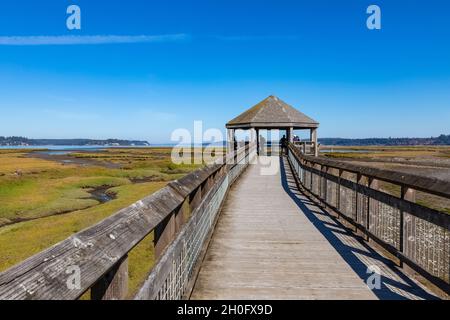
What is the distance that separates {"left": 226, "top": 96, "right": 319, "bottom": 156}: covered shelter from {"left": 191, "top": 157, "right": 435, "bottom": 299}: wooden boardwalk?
17271 millimetres

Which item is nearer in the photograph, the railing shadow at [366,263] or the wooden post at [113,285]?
the wooden post at [113,285]

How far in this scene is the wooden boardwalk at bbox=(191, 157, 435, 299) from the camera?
3.69 meters

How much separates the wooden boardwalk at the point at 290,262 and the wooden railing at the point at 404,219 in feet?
0.84

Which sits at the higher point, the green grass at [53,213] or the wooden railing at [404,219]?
the wooden railing at [404,219]

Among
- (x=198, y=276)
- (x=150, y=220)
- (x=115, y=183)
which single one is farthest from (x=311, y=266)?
(x=115, y=183)

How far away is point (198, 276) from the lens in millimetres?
4074

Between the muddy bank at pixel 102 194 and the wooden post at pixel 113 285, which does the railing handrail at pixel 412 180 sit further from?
the muddy bank at pixel 102 194

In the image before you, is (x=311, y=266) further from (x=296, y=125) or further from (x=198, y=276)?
(x=296, y=125)

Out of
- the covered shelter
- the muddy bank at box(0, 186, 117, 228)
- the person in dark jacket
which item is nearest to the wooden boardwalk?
the muddy bank at box(0, 186, 117, 228)

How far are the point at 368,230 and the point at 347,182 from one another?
4.34 feet

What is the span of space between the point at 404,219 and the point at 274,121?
20865 mm

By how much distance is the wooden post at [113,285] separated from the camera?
1616 mm

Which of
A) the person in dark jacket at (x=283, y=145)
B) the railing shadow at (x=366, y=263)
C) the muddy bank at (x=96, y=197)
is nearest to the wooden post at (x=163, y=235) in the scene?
the railing shadow at (x=366, y=263)

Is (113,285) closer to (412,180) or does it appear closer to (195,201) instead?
(195,201)
